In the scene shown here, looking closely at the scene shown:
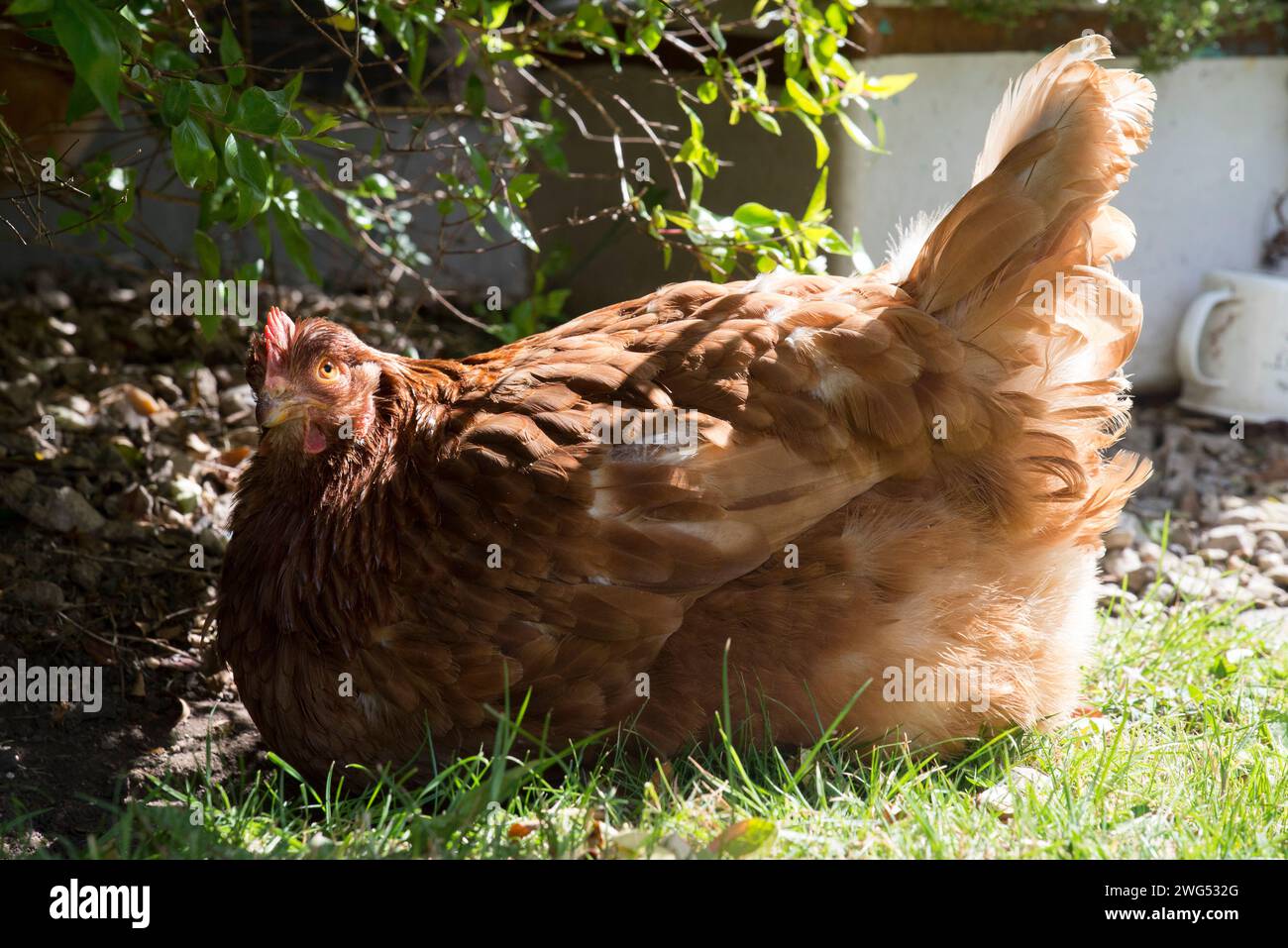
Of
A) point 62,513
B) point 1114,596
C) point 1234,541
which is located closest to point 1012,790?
point 1114,596

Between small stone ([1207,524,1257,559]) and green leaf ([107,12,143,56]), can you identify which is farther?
small stone ([1207,524,1257,559])

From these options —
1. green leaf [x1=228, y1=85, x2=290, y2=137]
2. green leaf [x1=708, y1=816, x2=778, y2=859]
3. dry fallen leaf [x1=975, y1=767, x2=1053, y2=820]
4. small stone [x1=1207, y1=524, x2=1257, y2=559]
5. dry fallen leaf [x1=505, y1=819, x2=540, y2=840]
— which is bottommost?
dry fallen leaf [x1=975, y1=767, x2=1053, y2=820]

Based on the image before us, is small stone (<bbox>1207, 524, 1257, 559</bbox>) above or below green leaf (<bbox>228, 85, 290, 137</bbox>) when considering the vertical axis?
below

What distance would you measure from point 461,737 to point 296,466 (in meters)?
0.72

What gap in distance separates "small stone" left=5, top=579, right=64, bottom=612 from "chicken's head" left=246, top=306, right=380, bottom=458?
106cm

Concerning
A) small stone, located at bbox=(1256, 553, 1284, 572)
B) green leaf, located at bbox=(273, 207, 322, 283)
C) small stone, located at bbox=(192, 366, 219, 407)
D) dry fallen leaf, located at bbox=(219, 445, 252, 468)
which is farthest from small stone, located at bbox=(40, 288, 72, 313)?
small stone, located at bbox=(1256, 553, 1284, 572)

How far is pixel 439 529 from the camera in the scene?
2.57 meters

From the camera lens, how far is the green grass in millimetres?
2180

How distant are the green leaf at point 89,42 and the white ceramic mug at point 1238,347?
4.51 m

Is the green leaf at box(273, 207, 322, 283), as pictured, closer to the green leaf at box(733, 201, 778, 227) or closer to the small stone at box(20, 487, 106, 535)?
the small stone at box(20, 487, 106, 535)

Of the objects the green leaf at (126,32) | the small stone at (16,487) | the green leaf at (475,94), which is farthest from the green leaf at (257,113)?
the small stone at (16,487)
